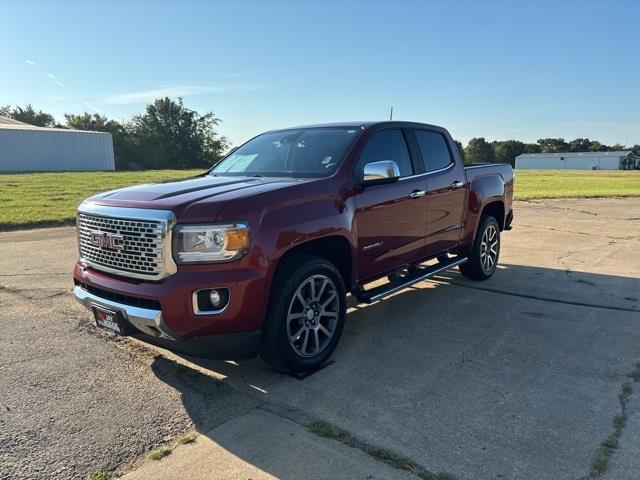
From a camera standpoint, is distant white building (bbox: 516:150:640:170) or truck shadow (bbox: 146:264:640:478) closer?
truck shadow (bbox: 146:264:640:478)

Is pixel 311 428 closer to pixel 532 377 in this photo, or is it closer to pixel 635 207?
pixel 532 377

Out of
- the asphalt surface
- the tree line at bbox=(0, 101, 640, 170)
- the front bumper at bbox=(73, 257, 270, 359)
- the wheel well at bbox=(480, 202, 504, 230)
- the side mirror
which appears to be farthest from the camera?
the tree line at bbox=(0, 101, 640, 170)

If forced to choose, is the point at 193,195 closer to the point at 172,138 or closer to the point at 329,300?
the point at 329,300

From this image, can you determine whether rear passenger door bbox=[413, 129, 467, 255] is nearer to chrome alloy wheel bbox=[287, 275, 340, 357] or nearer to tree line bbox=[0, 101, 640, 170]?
chrome alloy wheel bbox=[287, 275, 340, 357]

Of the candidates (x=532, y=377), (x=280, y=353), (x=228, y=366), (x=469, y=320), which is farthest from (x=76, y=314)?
(x=532, y=377)

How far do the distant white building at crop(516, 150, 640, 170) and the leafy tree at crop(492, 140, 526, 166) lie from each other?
754cm

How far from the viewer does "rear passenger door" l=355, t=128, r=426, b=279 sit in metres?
4.59

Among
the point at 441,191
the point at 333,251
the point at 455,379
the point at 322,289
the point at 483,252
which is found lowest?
the point at 455,379

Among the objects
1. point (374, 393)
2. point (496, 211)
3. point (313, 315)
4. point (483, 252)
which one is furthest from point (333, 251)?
point (496, 211)

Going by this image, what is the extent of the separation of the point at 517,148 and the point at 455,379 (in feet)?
489

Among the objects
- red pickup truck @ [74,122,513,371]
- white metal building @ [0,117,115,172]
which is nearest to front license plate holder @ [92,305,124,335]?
red pickup truck @ [74,122,513,371]

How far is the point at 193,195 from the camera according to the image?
3.76m

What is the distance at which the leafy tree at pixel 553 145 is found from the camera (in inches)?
5940

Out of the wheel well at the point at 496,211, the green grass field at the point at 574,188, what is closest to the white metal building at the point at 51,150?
the green grass field at the point at 574,188
